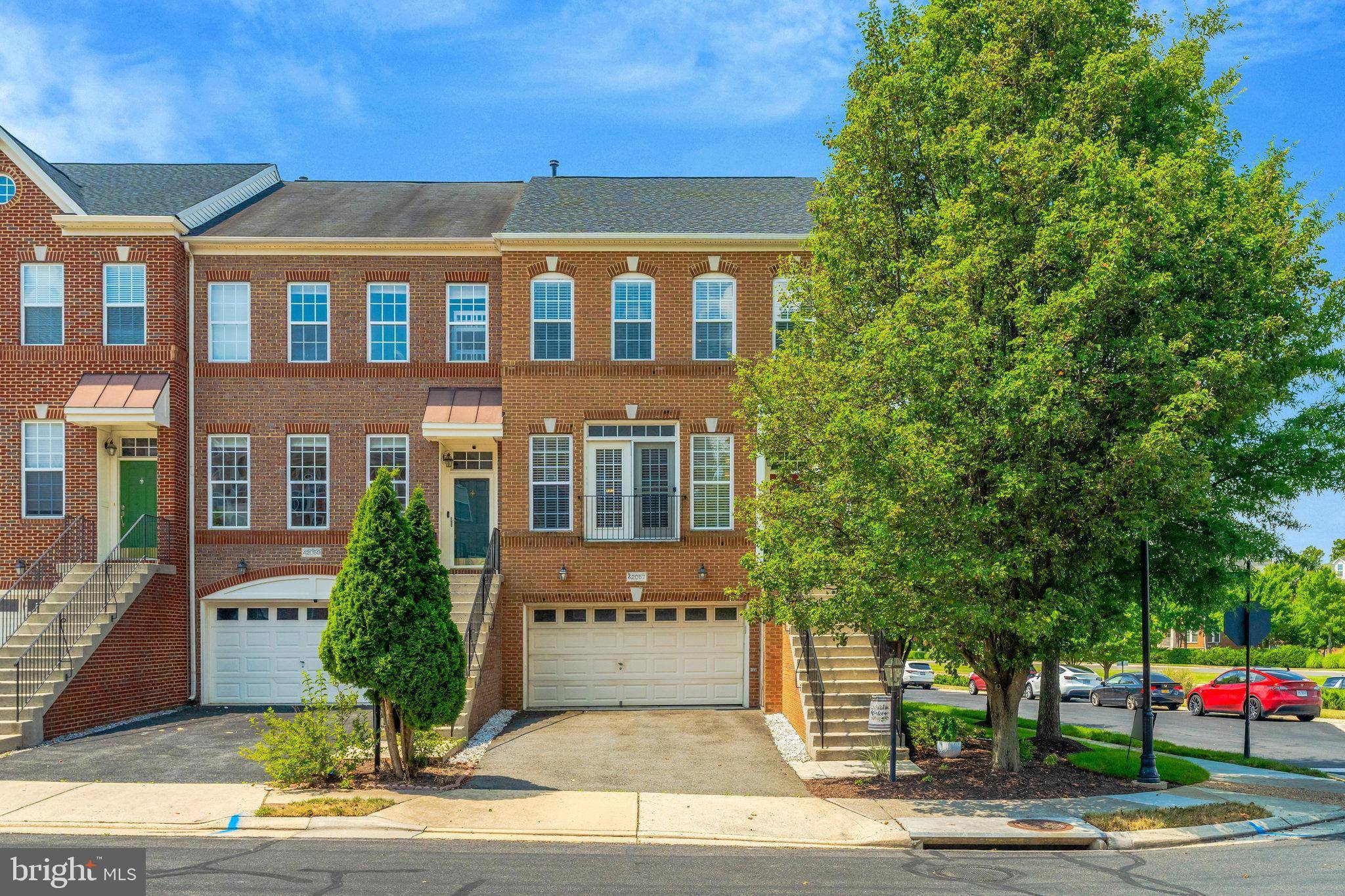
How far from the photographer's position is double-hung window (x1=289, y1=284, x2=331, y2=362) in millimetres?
20547

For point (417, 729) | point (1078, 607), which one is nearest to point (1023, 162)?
point (1078, 607)

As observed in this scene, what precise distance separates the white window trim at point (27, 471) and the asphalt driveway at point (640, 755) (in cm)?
1029

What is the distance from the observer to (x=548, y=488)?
19.7 m

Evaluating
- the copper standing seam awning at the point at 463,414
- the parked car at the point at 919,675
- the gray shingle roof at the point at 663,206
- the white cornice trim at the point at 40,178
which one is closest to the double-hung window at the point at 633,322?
the gray shingle roof at the point at 663,206

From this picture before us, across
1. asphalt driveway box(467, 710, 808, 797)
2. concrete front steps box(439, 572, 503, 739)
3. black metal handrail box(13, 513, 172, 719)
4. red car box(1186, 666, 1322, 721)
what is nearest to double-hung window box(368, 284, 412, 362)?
concrete front steps box(439, 572, 503, 739)

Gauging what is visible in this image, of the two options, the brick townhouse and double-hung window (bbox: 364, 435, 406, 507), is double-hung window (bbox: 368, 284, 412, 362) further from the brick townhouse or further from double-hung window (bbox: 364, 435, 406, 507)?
double-hung window (bbox: 364, 435, 406, 507)

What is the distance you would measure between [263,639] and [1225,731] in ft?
72.2

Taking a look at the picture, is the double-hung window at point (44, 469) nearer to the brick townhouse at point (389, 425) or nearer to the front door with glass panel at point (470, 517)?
the brick townhouse at point (389, 425)

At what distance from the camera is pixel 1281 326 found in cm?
1265

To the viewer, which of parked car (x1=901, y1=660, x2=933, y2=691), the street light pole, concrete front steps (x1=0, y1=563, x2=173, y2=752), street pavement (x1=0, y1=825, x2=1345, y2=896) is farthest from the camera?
parked car (x1=901, y1=660, x2=933, y2=691)

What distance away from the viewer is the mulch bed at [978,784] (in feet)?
43.5

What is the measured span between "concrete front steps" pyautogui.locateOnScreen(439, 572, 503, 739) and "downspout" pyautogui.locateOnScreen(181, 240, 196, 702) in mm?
5249

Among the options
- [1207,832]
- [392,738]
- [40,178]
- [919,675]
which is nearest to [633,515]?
[392,738]

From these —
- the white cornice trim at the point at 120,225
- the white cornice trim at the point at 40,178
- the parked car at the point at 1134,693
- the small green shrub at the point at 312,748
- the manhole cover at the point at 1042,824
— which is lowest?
the parked car at the point at 1134,693
